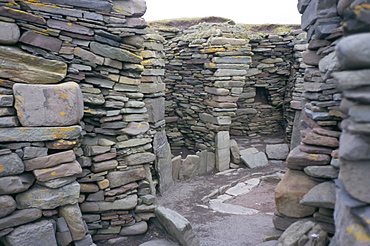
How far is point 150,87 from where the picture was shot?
23.7 ft

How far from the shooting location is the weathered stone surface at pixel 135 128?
17.4 feet

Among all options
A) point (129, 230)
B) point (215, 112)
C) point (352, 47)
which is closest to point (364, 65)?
point (352, 47)

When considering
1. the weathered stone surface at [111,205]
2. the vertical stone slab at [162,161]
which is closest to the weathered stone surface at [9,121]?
the weathered stone surface at [111,205]

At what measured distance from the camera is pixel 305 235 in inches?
131

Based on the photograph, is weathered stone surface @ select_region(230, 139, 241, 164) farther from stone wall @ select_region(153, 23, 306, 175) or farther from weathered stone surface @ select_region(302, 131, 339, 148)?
weathered stone surface @ select_region(302, 131, 339, 148)

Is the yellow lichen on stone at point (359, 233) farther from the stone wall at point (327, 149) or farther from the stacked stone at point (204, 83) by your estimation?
the stacked stone at point (204, 83)

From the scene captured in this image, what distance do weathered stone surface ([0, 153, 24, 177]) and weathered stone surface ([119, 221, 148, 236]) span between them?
6.97 ft

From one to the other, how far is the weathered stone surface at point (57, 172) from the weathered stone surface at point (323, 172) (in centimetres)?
299

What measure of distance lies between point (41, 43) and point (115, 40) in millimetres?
1154

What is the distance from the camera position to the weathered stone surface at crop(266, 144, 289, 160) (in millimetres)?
10461

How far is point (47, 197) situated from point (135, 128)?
1882mm

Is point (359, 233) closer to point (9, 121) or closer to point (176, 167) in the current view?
point (9, 121)

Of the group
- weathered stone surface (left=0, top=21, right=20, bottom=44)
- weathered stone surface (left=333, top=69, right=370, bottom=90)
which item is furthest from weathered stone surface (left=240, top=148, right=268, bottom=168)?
weathered stone surface (left=333, top=69, right=370, bottom=90)

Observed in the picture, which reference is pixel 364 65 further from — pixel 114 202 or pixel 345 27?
pixel 114 202
